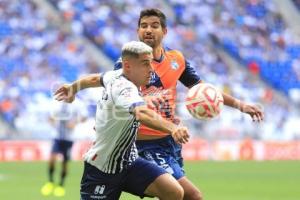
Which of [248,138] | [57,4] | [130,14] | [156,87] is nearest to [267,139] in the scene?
[248,138]

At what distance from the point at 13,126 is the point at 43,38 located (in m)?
4.80

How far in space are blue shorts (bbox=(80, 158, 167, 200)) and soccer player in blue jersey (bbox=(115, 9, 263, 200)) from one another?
2.51 feet

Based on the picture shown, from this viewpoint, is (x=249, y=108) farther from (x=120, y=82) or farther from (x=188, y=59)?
(x=188, y=59)

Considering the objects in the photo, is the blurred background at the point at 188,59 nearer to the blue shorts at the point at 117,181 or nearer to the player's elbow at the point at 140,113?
the blue shorts at the point at 117,181

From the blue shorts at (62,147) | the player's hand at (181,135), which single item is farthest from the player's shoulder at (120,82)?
the blue shorts at (62,147)

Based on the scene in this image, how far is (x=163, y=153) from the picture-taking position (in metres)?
8.45

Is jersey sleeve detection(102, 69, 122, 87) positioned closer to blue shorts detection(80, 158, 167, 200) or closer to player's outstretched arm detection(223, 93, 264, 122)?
blue shorts detection(80, 158, 167, 200)

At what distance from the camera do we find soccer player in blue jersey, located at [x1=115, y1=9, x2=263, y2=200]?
27.3 feet

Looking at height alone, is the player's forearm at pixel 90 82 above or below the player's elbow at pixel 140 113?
above

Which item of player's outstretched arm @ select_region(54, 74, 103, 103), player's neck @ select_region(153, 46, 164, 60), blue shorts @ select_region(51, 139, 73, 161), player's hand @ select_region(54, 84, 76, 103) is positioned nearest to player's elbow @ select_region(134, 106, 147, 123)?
player's outstretched arm @ select_region(54, 74, 103, 103)

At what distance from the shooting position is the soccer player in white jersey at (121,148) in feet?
22.6

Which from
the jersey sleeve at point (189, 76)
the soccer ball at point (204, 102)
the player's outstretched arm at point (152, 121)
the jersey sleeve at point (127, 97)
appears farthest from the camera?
the jersey sleeve at point (189, 76)

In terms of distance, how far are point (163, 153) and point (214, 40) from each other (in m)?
23.7

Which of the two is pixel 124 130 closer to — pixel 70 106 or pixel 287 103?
pixel 70 106
